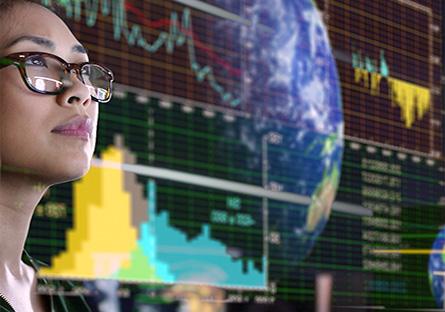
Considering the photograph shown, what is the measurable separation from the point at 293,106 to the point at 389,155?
47 centimetres

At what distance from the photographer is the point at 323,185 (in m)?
2.95

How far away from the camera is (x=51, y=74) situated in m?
1.75

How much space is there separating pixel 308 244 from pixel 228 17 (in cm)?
61

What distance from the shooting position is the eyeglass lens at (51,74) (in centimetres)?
173

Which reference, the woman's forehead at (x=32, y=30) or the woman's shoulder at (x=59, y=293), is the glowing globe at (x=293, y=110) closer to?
the woman's shoulder at (x=59, y=293)

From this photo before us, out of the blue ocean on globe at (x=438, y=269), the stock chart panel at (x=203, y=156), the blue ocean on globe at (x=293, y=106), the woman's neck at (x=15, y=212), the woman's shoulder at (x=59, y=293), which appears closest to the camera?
the woman's neck at (x=15, y=212)

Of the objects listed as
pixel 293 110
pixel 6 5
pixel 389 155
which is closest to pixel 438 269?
pixel 389 155

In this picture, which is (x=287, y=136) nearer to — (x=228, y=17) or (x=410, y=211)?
(x=228, y=17)

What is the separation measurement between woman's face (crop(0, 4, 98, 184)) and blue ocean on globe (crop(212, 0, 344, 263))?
0.93 metres

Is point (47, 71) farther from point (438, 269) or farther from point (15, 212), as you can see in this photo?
point (438, 269)

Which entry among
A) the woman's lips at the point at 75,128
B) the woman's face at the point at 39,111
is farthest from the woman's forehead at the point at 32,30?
the woman's lips at the point at 75,128

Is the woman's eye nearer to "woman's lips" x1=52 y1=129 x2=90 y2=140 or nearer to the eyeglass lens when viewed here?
the eyeglass lens

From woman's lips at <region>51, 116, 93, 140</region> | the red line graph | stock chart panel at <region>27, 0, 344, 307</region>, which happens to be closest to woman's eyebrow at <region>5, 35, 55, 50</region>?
woman's lips at <region>51, 116, 93, 140</region>

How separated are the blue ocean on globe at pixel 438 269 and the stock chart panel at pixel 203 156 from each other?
40cm
